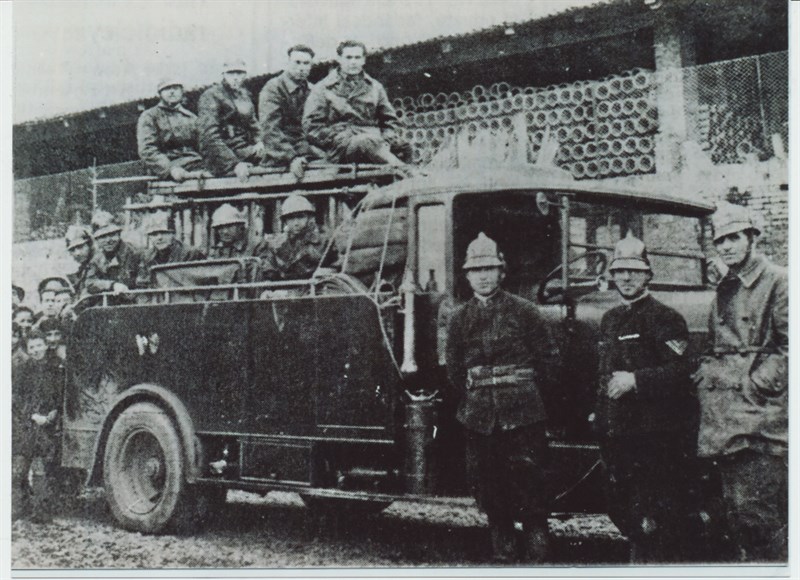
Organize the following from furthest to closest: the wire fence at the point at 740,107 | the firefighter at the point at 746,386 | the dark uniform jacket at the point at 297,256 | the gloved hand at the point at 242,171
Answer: the gloved hand at the point at 242,171, the dark uniform jacket at the point at 297,256, the wire fence at the point at 740,107, the firefighter at the point at 746,386

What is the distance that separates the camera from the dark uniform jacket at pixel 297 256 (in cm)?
511

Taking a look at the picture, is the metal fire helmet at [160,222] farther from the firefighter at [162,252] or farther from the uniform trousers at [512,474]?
the uniform trousers at [512,474]

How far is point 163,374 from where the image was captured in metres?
5.28

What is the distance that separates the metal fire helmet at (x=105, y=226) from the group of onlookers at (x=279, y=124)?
1.41 ft

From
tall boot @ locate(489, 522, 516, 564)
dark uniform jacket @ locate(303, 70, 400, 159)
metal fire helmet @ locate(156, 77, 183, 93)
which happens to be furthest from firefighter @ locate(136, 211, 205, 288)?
tall boot @ locate(489, 522, 516, 564)

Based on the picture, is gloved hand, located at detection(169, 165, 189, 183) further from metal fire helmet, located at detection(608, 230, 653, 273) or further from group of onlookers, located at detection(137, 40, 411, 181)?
metal fire helmet, located at detection(608, 230, 653, 273)

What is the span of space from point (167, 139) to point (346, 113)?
1.34 meters

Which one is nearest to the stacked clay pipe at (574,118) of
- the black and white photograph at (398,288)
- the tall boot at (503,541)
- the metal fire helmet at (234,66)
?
the black and white photograph at (398,288)

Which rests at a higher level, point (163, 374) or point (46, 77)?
point (46, 77)

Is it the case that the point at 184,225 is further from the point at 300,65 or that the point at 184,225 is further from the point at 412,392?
the point at 412,392

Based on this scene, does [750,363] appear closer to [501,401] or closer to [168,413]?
[501,401]

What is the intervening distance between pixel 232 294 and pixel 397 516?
174cm

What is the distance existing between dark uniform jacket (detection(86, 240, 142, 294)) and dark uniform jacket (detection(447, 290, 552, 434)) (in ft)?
8.11

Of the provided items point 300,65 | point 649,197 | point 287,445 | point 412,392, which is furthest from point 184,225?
point 649,197
